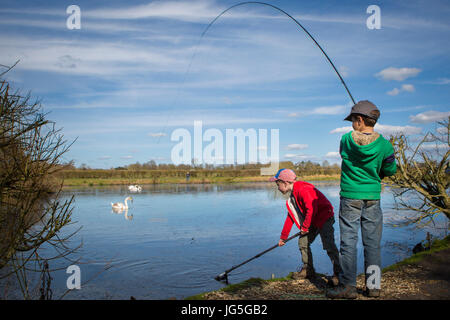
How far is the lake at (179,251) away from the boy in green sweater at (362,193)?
330cm

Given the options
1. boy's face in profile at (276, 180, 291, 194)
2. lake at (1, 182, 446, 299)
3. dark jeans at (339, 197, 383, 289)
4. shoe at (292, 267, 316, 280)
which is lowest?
lake at (1, 182, 446, 299)

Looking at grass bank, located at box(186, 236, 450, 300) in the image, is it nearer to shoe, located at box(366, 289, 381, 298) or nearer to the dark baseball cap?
shoe, located at box(366, 289, 381, 298)

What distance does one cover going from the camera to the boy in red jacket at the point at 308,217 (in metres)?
4.77

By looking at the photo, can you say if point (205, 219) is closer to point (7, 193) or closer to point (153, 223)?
point (153, 223)

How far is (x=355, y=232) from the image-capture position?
4.05 metres

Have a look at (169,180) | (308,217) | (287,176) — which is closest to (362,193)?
(308,217)

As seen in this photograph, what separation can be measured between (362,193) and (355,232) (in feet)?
1.48

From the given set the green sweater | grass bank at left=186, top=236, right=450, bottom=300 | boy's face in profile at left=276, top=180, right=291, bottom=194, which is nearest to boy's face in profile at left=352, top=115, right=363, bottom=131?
the green sweater

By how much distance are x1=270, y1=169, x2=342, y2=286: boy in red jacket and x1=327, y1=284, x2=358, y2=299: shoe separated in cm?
56

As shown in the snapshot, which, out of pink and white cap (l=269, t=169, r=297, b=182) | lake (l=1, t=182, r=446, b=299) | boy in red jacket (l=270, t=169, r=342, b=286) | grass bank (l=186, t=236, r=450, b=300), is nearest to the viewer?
grass bank (l=186, t=236, r=450, b=300)

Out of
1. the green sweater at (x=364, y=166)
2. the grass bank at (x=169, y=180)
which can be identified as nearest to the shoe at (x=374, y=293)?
the green sweater at (x=364, y=166)

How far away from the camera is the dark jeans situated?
3.99 m

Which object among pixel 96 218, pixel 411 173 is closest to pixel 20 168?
pixel 411 173

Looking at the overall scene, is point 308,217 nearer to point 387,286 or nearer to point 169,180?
point 387,286
